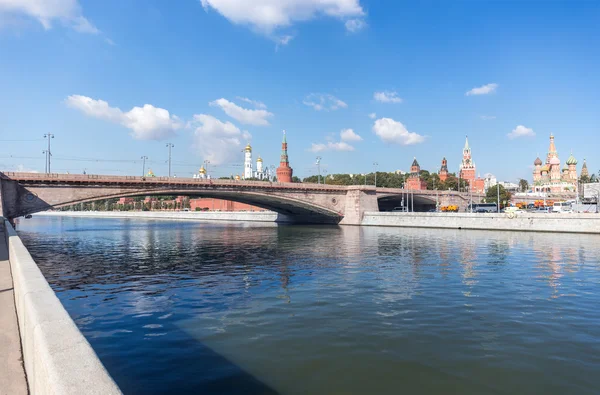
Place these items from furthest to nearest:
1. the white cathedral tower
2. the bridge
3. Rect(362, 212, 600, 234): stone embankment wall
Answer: the white cathedral tower, Rect(362, 212, 600, 234): stone embankment wall, the bridge

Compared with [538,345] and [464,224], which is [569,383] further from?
[464,224]

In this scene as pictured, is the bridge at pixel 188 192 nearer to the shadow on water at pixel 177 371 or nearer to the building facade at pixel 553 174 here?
the shadow on water at pixel 177 371

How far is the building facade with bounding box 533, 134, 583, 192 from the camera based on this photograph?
6112 inches

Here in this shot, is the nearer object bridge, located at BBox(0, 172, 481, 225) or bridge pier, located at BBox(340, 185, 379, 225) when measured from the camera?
bridge, located at BBox(0, 172, 481, 225)

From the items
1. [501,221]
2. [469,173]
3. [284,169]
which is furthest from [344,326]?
[469,173]

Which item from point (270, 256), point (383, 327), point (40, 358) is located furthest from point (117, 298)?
point (270, 256)

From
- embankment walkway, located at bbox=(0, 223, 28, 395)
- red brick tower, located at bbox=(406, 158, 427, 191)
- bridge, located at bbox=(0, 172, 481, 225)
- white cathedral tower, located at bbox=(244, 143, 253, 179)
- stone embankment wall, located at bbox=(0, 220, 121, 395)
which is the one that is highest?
white cathedral tower, located at bbox=(244, 143, 253, 179)

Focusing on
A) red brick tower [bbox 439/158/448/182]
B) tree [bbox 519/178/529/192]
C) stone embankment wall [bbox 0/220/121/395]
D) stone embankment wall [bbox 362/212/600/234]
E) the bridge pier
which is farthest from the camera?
tree [bbox 519/178/529/192]

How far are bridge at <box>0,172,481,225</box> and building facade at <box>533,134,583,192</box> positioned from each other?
104 meters

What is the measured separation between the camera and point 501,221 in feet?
143

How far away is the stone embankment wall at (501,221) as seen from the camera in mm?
38719

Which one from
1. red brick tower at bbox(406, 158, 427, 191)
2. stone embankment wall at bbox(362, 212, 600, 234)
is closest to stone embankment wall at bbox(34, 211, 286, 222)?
stone embankment wall at bbox(362, 212, 600, 234)

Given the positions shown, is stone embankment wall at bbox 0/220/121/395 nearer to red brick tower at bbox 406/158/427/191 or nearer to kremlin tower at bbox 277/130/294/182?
kremlin tower at bbox 277/130/294/182

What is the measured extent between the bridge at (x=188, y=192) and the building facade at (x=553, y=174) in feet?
341
